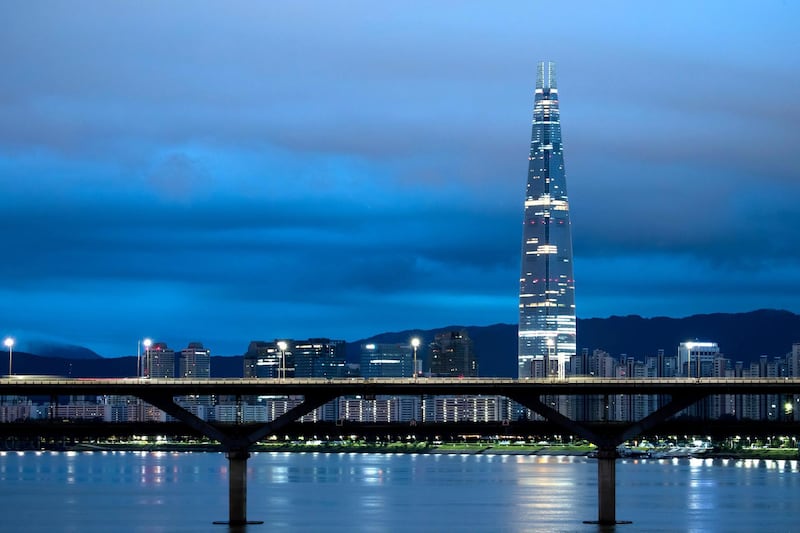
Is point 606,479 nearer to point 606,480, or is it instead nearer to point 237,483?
point 606,480

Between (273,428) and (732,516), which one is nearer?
(273,428)

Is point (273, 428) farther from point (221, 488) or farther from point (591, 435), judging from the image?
point (221, 488)

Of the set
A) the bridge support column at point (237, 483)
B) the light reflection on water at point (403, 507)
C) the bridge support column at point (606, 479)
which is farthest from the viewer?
the light reflection on water at point (403, 507)

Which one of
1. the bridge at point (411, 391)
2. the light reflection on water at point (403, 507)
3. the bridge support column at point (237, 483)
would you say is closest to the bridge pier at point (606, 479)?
the bridge at point (411, 391)

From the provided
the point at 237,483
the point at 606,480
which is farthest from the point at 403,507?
the point at 606,480

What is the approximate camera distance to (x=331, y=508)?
494 ft

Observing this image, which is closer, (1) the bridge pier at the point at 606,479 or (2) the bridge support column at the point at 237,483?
(1) the bridge pier at the point at 606,479

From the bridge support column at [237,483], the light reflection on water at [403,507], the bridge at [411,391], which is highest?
the bridge at [411,391]

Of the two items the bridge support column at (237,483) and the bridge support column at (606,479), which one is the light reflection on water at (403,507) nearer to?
the bridge support column at (606,479)

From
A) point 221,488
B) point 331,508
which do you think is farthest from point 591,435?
point 221,488

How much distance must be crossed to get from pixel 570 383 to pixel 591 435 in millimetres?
3833

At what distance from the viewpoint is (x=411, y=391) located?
370 feet

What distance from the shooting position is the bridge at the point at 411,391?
10856 cm

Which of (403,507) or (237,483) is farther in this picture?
(403,507)
